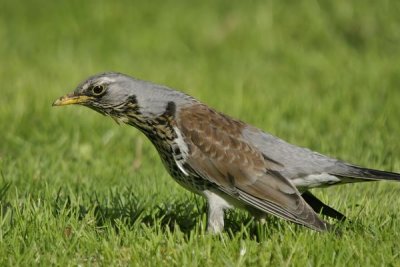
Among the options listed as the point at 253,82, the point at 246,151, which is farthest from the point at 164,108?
the point at 253,82

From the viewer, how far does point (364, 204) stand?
22.0ft

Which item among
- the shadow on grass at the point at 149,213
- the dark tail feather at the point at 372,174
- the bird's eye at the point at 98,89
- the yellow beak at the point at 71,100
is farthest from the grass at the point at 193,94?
the bird's eye at the point at 98,89

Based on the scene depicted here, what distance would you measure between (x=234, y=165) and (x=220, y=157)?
12cm

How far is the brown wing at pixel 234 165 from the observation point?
5.99 m

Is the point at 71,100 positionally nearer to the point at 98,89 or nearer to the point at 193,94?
the point at 98,89

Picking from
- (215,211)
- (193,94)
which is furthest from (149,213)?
(193,94)

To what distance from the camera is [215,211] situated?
6176 millimetres

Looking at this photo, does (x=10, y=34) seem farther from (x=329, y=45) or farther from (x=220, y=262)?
(x=220, y=262)

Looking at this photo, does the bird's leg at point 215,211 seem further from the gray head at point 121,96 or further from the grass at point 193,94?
the gray head at point 121,96

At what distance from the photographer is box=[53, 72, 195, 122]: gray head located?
649 centimetres

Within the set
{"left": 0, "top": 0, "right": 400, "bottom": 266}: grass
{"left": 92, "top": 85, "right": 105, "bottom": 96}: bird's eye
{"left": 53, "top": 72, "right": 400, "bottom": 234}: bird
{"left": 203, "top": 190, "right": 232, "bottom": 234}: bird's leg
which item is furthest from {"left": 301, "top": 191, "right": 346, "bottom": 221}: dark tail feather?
{"left": 92, "top": 85, "right": 105, "bottom": 96}: bird's eye

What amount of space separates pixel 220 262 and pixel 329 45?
7570 millimetres

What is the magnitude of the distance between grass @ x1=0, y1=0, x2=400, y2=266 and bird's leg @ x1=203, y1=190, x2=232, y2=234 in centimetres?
10

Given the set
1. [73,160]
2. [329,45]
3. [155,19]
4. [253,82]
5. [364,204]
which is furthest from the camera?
[155,19]
